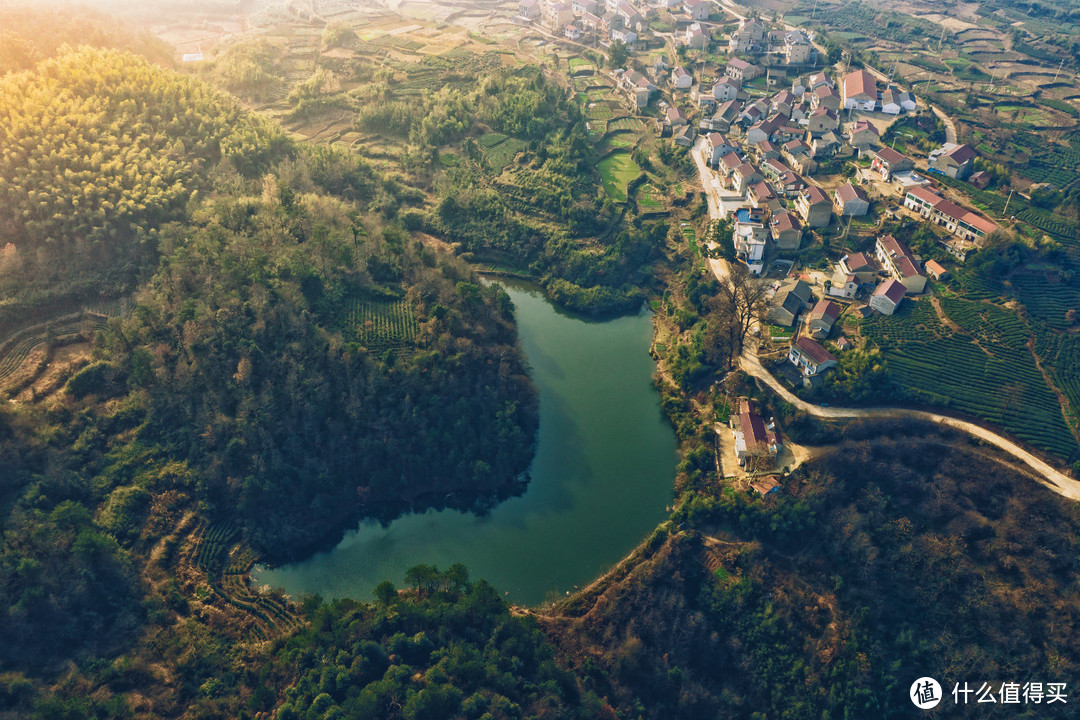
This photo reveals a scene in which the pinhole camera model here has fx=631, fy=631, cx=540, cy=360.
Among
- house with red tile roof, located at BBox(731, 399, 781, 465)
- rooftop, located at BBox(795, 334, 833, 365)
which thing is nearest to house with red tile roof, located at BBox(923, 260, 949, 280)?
rooftop, located at BBox(795, 334, 833, 365)

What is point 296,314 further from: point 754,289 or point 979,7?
point 979,7

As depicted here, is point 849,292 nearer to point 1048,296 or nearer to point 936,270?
point 936,270

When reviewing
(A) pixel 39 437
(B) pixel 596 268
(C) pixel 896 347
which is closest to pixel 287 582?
(A) pixel 39 437

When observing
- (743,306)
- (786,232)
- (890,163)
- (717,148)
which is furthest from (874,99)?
(743,306)

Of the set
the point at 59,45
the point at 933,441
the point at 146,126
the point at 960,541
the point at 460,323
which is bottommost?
the point at 960,541

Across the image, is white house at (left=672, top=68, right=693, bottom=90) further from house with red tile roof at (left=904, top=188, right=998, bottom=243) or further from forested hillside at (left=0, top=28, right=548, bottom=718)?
forested hillside at (left=0, top=28, right=548, bottom=718)

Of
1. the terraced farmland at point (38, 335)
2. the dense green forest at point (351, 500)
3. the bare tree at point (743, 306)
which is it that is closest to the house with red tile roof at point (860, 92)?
the bare tree at point (743, 306)
